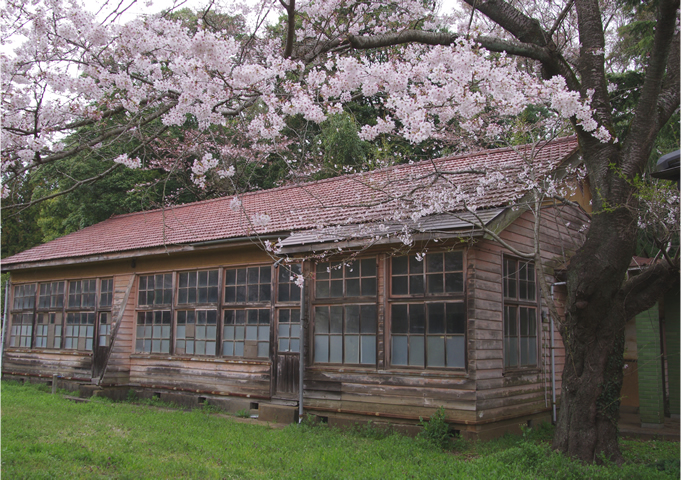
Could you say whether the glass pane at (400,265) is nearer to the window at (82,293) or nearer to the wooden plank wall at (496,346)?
the wooden plank wall at (496,346)

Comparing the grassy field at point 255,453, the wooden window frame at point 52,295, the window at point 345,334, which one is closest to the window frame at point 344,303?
the window at point 345,334

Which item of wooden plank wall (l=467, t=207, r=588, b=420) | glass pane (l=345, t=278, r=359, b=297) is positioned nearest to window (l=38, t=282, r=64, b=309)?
glass pane (l=345, t=278, r=359, b=297)

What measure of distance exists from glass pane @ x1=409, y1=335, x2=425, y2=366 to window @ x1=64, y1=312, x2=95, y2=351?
9572mm

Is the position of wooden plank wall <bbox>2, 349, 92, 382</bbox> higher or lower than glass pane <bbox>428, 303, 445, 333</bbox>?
lower

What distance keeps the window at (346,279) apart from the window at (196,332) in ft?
10.4

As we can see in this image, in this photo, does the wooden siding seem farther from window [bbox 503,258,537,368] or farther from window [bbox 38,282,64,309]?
window [bbox 503,258,537,368]

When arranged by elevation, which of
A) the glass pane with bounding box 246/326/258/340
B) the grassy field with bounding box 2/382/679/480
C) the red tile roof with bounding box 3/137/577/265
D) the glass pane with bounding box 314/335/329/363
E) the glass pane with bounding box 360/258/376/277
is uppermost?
the red tile roof with bounding box 3/137/577/265

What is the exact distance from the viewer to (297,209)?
1217 centimetres

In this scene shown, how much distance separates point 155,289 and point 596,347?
10307 millimetres

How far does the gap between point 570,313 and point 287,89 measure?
4459mm

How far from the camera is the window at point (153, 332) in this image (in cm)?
1346

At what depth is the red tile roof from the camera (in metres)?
9.64

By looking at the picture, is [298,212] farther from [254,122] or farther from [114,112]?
[114,112]

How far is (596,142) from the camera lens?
743 cm
